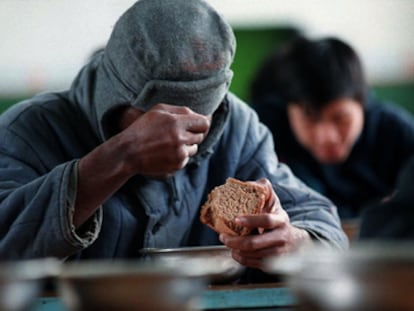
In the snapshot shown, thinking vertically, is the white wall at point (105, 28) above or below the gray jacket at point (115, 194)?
below

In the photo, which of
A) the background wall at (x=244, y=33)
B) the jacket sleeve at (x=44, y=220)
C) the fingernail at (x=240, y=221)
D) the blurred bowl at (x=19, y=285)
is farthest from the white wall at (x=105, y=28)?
the blurred bowl at (x=19, y=285)

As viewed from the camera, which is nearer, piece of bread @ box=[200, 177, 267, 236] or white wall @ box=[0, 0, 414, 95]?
piece of bread @ box=[200, 177, 267, 236]

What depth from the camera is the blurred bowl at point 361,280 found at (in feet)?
3.65

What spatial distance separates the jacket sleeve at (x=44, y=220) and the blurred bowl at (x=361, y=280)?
37.2 inches

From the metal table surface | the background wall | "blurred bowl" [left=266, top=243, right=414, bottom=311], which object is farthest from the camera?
the background wall

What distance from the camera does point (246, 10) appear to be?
25.9 feet

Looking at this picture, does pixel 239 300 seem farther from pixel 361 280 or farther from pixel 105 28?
pixel 105 28

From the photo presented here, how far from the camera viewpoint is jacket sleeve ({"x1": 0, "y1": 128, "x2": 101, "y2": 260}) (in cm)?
201

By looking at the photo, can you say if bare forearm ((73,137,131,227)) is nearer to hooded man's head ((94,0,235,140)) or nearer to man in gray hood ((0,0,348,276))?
man in gray hood ((0,0,348,276))

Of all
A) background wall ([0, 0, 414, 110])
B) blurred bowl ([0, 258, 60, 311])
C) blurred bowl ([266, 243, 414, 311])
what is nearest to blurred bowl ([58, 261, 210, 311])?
blurred bowl ([0, 258, 60, 311])

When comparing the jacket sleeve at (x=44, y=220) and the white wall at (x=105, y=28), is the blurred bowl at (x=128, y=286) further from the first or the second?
the white wall at (x=105, y=28)

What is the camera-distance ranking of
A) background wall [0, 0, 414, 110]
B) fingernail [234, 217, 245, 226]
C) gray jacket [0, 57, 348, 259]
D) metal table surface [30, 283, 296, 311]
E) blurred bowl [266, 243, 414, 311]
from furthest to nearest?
background wall [0, 0, 414, 110] → gray jacket [0, 57, 348, 259] → fingernail [234, 217, 245, 226] → metal table surface [30, 283, 296, 311] → blurred bowl [266, 243, 414, 311]

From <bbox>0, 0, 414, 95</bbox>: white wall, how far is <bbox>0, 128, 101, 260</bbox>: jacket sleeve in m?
5.02

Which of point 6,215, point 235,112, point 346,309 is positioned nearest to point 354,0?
point 235,112
